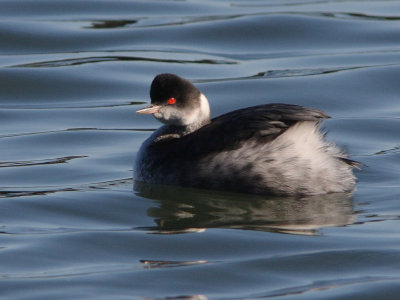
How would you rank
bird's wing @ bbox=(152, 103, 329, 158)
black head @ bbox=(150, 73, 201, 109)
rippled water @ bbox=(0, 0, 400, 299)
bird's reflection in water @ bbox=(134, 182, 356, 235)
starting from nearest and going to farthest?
rippled water @ bbox=(0, 0, 400, 299) → bird's reflection in water @ bbox=(134, 182, 356, 235) → bird's wing @ bbox=(152, 103, 329, 158) → black head @ bbox=(150, 73, 201, 109)

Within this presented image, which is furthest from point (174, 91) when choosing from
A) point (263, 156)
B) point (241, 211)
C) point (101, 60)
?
point (101, 60)

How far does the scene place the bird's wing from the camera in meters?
7.38

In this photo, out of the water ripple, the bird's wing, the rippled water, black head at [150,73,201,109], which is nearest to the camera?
the rippled water

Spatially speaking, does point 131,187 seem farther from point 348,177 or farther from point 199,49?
point 199,49

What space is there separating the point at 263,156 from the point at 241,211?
42cm

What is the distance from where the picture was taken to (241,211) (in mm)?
7320

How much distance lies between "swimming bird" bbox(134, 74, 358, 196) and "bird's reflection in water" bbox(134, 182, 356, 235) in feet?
0.23

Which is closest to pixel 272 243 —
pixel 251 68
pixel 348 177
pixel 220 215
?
pixel 220 215

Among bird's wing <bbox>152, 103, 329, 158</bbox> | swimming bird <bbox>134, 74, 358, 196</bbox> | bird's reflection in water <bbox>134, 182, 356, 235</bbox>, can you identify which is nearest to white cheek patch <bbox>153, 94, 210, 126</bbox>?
swimming bird <bbox>134, 74, 358, 196</bbox>

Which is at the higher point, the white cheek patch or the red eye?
the red eye

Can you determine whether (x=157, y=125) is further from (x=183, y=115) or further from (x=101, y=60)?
(x=101, y=60)

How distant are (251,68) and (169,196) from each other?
4.51m

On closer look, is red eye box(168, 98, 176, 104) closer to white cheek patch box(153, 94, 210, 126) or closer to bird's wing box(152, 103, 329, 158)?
white cheek patch box(153, 94, 210, 126)

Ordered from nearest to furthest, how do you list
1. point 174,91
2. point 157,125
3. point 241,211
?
point 241,211
point 174,91
point 157,125
